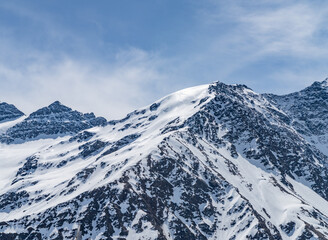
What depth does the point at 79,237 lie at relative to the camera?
28578 mm

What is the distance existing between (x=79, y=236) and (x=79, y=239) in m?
0.30

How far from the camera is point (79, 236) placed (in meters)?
28.5

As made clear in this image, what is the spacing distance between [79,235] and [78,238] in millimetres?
265

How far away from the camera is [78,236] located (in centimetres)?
2855

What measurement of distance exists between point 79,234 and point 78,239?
0.40 metres

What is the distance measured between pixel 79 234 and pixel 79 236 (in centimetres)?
17

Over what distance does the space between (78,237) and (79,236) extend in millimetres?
107

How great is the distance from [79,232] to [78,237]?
0.40m

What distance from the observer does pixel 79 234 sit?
93.4 ft

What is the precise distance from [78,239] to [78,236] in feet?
0.73

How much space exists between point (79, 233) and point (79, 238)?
423 mm

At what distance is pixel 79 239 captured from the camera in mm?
28719

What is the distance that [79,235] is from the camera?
28.5 metres

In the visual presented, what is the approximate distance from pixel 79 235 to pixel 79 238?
27 centimetres
